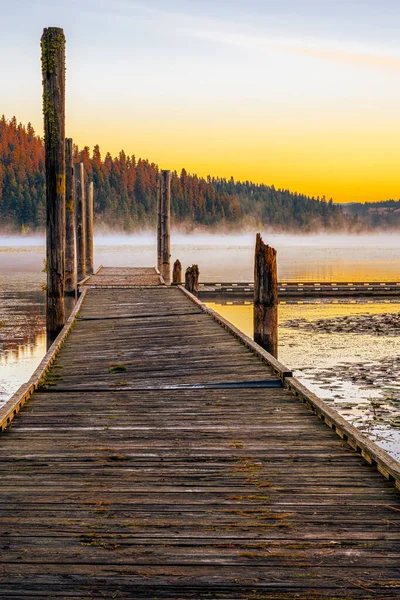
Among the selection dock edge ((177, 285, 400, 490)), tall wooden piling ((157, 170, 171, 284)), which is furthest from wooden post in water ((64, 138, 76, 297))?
dock edge ((177, 285, 400, 490))

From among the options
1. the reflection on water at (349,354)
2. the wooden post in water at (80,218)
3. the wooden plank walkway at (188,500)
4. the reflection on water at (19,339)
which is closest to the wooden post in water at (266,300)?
the reflection on water at (349,354)

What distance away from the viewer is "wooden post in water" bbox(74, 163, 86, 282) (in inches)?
1151

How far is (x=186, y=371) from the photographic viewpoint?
1020 cm

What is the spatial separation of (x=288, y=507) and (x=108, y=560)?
1.27 metres

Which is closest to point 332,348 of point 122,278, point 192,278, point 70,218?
point 192,278

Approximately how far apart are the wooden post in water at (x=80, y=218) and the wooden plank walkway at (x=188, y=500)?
2086 centimetres

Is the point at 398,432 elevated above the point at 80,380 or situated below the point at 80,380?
below

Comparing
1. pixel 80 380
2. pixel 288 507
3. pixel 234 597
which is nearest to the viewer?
pixel 234 597

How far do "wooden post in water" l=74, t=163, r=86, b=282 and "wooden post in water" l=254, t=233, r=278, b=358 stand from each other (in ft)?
52.1

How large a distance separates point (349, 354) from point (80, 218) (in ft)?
48.9

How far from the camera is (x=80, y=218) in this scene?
30953 millimetres

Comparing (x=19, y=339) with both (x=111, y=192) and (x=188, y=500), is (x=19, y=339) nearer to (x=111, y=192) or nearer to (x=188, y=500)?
(x=188, y=500)

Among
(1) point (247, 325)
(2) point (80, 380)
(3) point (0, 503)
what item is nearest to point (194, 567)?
(3) point (0, 503)

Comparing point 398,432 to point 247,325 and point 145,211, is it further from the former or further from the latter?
point 145,211
